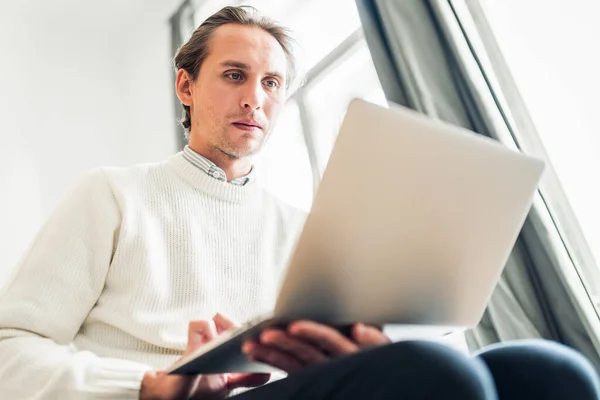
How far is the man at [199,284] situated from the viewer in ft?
1.81

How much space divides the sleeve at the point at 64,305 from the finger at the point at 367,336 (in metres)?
0.28

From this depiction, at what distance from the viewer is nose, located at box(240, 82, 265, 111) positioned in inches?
46.9

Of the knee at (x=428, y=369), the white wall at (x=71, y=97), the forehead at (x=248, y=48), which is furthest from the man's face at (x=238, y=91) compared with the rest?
the white wall at (x=71, y=97)

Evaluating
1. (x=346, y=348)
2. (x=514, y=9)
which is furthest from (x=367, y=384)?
(x=514, y=9)

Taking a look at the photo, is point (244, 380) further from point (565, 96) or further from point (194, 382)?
point (565, 96)

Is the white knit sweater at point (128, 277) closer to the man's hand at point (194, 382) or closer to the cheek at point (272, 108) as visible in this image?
the man's hand at point (194, 382)

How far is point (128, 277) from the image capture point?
0.95 metres

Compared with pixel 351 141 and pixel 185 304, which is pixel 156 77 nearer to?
pixel 185 304

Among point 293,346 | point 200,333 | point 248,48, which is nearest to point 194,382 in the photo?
point 200,333

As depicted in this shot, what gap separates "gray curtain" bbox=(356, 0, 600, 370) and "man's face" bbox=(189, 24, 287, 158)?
0.32 metres

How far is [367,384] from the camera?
20.3 inches

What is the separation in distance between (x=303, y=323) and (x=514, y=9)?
4.13 ft

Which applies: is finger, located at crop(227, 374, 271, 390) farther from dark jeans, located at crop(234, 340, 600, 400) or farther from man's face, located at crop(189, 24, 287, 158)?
man's face, located at crop(189, 24, 287, 158)

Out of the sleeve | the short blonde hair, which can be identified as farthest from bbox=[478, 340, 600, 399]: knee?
the short blonde hair
